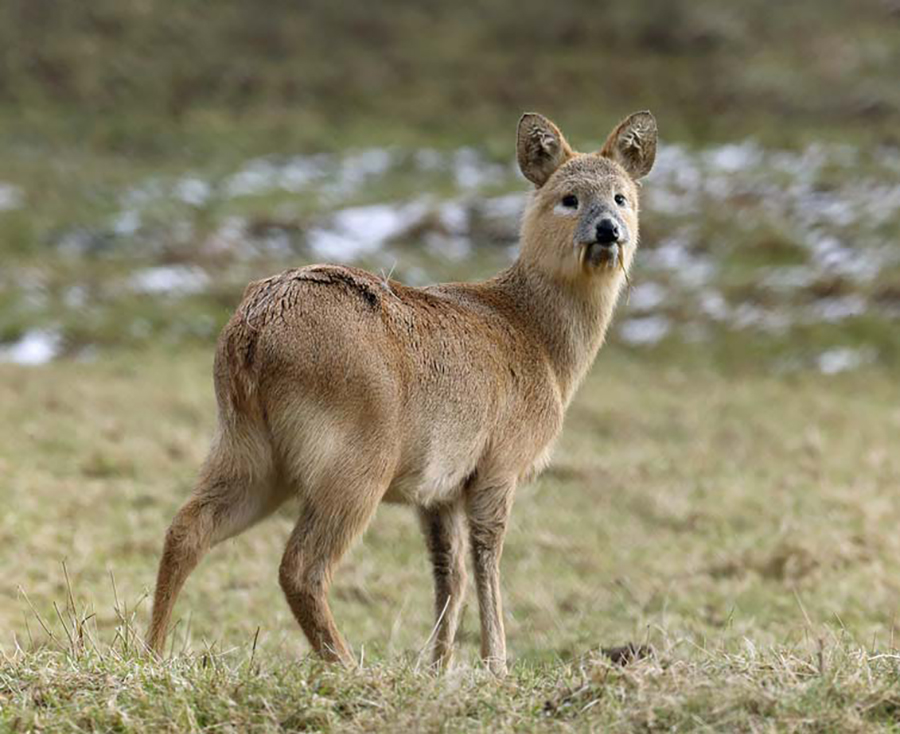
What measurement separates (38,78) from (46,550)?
26.2 meters

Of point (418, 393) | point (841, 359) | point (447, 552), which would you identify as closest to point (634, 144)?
point (418, 393)

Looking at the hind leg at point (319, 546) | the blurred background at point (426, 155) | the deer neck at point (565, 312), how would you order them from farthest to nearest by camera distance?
the blurred background at point (426, 155) → the deer neck at point (565, 312) → the hind leg at point (319, 546)

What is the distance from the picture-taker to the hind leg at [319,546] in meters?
5.41

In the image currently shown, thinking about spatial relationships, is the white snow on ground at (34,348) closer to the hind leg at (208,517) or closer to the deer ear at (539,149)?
the deer ear at (539,149)

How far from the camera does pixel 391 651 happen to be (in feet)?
21.2

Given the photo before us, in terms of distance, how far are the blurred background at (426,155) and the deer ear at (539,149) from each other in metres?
11.6

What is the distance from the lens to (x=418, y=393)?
230 inches

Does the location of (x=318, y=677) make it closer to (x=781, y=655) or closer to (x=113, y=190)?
(x=781, y=655)

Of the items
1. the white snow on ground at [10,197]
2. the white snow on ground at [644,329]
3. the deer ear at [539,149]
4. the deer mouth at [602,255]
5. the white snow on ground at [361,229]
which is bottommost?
the deer mouth at [602,255]

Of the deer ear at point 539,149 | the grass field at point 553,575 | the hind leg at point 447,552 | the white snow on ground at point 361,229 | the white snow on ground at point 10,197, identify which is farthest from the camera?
the white snow on ground at point 10,197

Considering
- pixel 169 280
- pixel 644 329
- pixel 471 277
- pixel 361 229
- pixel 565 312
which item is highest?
pixel 361 229

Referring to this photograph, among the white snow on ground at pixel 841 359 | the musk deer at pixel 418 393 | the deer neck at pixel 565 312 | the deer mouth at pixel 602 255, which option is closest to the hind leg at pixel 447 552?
the musk deer at pixel 418 393

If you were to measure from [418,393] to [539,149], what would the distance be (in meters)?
2.06

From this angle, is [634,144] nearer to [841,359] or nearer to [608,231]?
[608,231]
